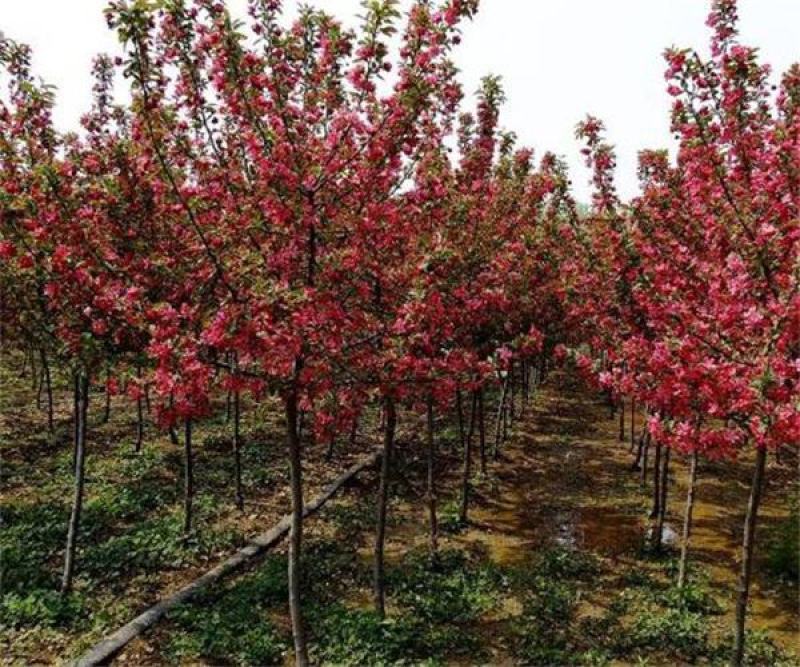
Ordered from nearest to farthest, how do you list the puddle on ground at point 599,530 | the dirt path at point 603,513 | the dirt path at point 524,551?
the dirt path at point 524,551
the dirt path at point 603,513
the puddle on ground at point 599,530

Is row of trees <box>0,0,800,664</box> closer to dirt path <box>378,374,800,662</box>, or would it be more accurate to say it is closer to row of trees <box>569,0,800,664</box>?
row of trees <box>569,0,800,664</box>

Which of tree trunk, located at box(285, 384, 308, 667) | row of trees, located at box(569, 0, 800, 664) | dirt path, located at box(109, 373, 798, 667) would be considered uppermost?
row of trees, located at box(569, 0, 800, 664)

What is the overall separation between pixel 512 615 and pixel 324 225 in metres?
7.70

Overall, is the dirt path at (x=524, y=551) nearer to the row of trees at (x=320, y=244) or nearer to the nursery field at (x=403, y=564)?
the nursery field at (x=403, y=564)

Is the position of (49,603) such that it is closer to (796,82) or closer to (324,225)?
(324,225)

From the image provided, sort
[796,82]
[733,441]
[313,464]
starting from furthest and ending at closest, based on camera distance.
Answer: [313,464], [796,82], [733,441]

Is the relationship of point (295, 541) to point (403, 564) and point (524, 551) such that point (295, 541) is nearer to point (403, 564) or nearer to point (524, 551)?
point (403, 564)

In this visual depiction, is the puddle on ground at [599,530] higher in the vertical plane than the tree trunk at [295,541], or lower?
lower

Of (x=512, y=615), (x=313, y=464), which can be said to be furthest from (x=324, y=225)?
(x=313, y=464)

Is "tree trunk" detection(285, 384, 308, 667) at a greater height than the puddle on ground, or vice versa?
"tree trunk" detection(285, 384, 308, 667)

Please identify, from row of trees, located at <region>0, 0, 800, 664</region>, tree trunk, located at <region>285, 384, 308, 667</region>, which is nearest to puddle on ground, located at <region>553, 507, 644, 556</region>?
row of trees, located at <region>0, 0, 800, 664</region>

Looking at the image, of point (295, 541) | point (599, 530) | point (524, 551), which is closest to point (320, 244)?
point (295, 541)

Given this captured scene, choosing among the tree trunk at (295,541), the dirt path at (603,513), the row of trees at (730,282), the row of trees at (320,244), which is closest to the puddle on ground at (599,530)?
the dirt path at (603,513)

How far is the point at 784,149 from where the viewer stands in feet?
28.2
